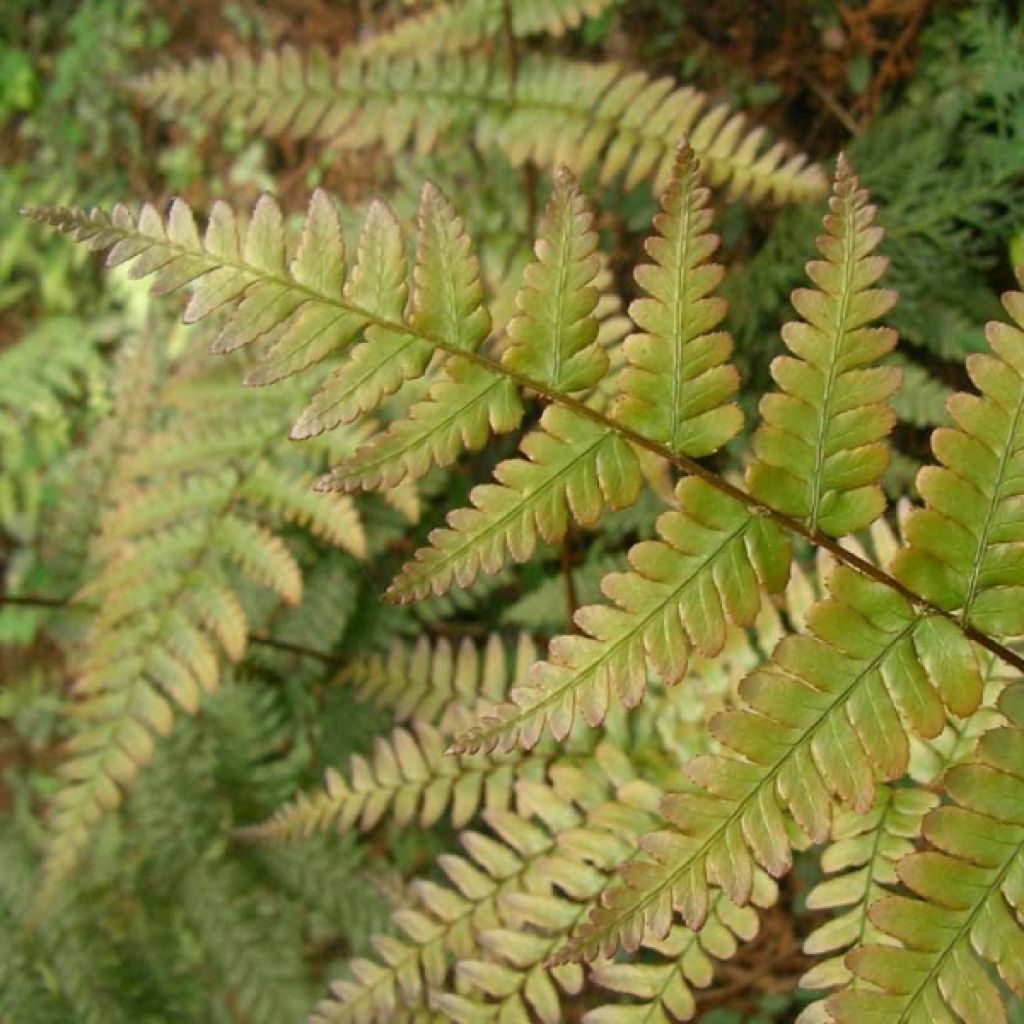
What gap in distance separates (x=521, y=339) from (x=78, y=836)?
67.2 inches

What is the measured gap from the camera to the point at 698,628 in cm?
136

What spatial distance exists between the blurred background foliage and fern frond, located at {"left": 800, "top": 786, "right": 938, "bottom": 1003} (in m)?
0.89

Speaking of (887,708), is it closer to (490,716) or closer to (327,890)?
(490,716)

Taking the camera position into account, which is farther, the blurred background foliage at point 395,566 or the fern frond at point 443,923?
the blurred background foliage at point 395,566

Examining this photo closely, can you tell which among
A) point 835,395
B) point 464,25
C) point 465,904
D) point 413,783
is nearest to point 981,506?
point 835,395

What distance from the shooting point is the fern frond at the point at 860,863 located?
5.30ft

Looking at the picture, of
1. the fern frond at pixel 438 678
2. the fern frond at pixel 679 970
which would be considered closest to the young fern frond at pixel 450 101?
the fern frond at pixel 438 678

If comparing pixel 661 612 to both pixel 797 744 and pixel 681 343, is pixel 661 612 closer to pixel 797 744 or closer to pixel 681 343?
pixel 797 744

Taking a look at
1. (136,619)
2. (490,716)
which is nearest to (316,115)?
(136,619)

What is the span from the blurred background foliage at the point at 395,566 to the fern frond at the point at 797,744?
1.10 metres

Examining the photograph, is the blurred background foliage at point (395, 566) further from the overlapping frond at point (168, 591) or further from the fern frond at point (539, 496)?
the fern frond at point (539, 496)

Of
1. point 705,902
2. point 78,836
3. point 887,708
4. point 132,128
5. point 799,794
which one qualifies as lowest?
point 78,836

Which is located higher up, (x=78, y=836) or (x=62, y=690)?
(x=78, y=836)

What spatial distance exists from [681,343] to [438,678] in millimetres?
1351
